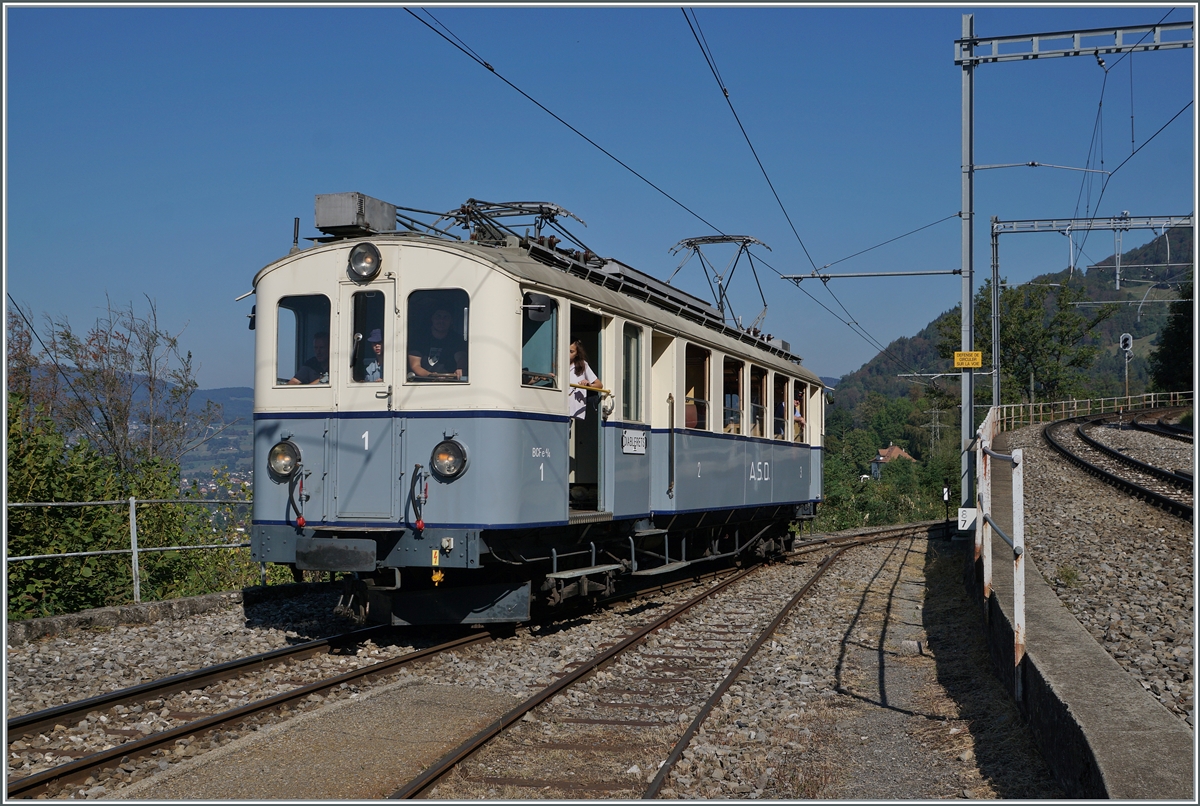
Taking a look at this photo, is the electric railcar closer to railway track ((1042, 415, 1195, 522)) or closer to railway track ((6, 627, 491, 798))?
railway track ((6, 627, 491, 798))

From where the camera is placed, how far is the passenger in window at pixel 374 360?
335 inches

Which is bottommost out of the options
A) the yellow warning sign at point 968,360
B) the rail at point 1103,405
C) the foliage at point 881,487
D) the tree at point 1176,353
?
the foliage at point 881,487

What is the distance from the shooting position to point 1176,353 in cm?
5556

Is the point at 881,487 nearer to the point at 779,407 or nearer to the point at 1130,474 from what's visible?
the point at 1130,474

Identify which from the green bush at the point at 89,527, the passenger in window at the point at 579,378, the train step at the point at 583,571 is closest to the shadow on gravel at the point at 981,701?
the train step at the point at 583,571

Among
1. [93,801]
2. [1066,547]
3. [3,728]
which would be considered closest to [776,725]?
[93,801]

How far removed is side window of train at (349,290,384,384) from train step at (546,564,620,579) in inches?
88.9

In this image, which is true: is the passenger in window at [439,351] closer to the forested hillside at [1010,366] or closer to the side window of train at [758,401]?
the side window of train at [758,401]

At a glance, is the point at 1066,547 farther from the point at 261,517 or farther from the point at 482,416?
the point at 261,517

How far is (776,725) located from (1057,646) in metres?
1.80

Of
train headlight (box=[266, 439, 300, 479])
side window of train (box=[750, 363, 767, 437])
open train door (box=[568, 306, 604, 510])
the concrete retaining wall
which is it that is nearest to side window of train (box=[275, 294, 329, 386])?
train headlight (box=[266, 439, 300, 479])

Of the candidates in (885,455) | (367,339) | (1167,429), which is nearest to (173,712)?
(367,339)

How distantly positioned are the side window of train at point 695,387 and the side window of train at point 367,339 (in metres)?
3.97

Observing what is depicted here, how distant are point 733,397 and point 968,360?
650 cm
